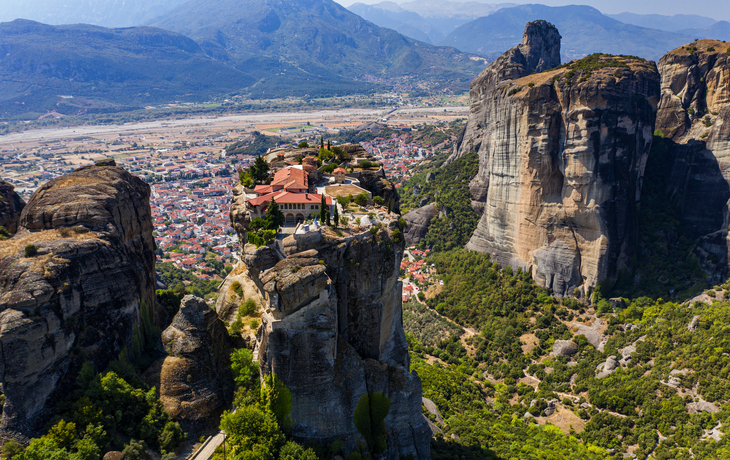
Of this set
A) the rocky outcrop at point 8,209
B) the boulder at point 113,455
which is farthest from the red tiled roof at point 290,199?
the rocky outcrop at point 8,209

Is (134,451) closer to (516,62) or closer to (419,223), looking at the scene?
(419,223)

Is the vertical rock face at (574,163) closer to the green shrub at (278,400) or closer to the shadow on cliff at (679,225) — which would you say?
the shadow on cliff at (679,225)

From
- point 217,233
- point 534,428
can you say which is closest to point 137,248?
point 534,428

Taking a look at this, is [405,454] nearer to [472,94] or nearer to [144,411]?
[144,411]

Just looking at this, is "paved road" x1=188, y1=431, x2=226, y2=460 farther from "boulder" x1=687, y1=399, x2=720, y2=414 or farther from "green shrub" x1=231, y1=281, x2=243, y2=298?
"boulder" x1=687, y1=399, x2=720, y2=414

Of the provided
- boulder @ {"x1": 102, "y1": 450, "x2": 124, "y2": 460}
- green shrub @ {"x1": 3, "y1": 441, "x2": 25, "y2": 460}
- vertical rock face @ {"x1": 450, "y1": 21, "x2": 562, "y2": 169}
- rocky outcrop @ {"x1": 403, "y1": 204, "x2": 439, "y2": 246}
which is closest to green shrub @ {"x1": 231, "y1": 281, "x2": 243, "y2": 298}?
boulder @ {"x1": 102, "y1": 450, "x2": 124, "y2": 460}
